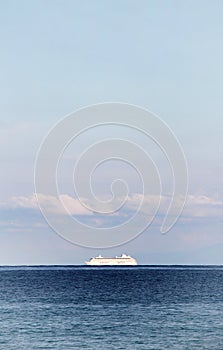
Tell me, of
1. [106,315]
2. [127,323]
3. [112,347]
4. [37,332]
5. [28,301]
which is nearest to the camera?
[112,347]

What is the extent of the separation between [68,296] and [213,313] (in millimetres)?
45310

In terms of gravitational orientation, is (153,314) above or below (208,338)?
above

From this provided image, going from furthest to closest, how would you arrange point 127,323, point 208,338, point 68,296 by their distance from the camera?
point 68,296
point 127,323
point 208,338

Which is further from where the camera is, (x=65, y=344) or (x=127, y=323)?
(x=127, y=323)

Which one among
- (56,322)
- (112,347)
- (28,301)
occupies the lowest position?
(112,347)

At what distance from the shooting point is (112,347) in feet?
233

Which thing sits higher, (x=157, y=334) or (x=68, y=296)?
(x=68, y=296)

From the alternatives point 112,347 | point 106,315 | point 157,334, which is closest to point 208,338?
point 157,334

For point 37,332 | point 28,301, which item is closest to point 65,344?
point 37,332

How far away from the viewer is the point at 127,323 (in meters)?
89.6

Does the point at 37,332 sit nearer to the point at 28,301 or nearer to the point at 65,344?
the point at 65,344

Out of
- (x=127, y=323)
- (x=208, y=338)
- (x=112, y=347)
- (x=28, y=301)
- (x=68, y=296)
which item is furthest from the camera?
(x=68, y=296)

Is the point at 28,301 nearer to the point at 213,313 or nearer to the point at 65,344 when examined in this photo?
the point at 213,313

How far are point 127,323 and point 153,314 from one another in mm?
12282
